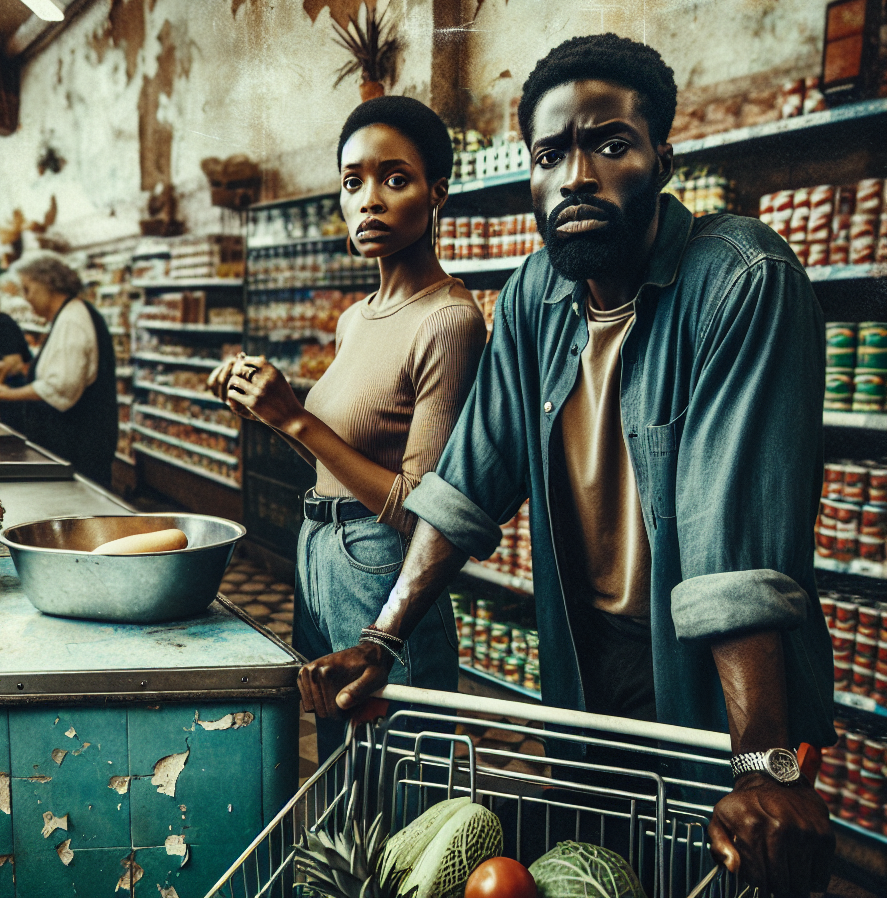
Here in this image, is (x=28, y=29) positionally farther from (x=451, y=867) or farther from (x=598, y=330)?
(x=451, y=867)

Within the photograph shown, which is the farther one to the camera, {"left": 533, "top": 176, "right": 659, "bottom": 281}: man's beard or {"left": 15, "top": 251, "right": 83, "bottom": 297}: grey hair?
{"left": 15, "top": 251, "right": 83, "bottom": 297}: grey hair

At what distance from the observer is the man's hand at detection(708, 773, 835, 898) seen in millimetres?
759

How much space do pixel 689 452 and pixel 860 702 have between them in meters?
1.50

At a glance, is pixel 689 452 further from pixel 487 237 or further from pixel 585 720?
pixel 487 237

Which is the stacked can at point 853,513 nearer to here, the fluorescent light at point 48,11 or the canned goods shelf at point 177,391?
the canned goods shelf at point 177,391

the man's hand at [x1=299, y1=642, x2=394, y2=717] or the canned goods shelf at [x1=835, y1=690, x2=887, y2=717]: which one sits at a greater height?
the man's hand at [x1=299, y1=642, x2=394, y2=717]

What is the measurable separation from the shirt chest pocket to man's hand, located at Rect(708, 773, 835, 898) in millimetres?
445

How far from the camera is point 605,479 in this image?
1291 millimetres

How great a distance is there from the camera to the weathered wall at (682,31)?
2318mm

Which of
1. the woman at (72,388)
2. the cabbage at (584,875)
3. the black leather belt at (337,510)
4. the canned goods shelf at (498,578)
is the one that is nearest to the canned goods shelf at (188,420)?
the woman at (72,388)

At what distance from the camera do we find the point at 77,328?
499 centimetres

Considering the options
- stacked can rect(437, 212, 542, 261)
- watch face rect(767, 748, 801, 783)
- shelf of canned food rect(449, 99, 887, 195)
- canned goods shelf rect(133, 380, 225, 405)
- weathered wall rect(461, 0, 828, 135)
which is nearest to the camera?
watch face rect(767, 748, 801, 783)

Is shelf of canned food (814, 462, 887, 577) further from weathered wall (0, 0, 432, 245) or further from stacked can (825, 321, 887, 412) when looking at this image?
weathered wall (0, 0, 432, 245)

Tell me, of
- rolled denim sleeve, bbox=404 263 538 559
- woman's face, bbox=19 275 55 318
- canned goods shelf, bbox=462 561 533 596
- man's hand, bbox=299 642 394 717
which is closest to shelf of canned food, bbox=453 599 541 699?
canned goods shelf, bbox=462 561 533 596
